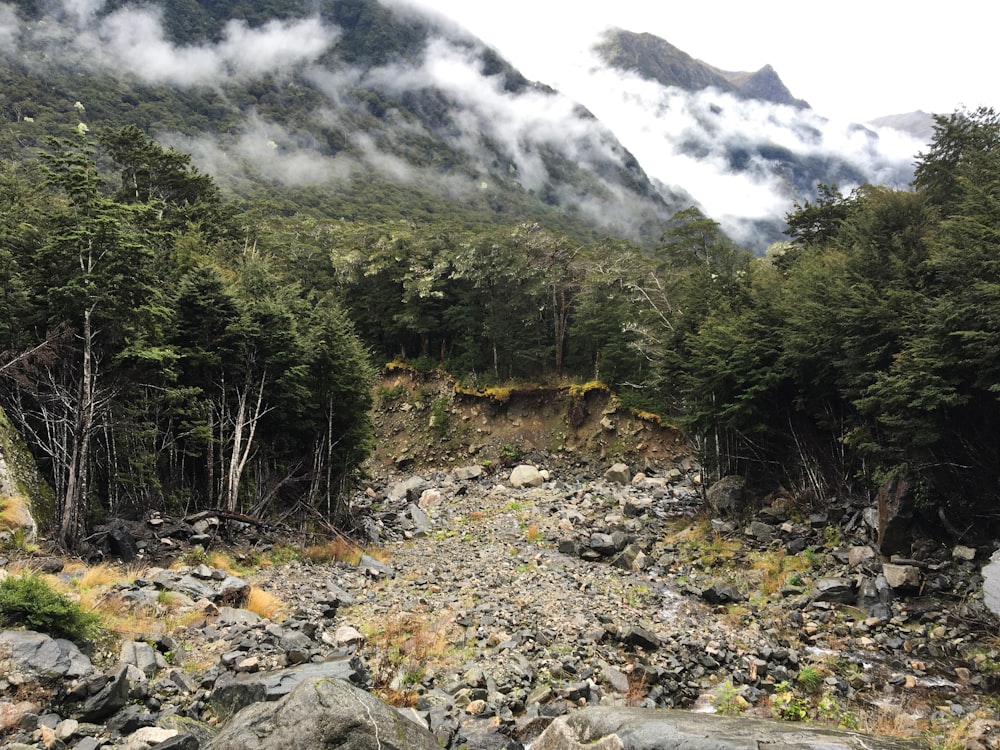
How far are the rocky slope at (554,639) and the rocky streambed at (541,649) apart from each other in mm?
45

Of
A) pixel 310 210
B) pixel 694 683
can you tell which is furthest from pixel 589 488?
pixel 310 210

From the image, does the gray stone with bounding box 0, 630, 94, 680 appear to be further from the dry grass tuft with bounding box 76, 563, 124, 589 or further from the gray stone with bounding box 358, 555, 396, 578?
the gray stone with bounding box 358, 555, 396, 578

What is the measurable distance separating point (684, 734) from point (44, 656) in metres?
7.74

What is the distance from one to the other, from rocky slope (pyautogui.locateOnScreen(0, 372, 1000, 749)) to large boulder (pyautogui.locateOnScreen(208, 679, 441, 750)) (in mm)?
59

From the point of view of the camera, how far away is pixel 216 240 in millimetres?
31750

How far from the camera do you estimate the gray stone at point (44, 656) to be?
6578 mm

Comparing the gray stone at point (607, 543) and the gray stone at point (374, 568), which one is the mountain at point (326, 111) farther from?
the gray stone at point (607, 543)

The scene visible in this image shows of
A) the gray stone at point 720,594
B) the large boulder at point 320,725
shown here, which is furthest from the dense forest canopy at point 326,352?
the large boulder at point 320,725

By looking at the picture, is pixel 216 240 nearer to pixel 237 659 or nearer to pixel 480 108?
pixel 237 659

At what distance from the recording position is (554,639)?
1152 cm

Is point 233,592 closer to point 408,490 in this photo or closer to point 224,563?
point 224,563

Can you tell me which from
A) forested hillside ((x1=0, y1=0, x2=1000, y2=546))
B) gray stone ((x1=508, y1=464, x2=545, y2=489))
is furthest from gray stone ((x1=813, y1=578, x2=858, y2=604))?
gray stone ((x1=508, y1=464, x2=545, y2=489))

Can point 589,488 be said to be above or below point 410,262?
below

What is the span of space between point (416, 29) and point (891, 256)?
22529cm
